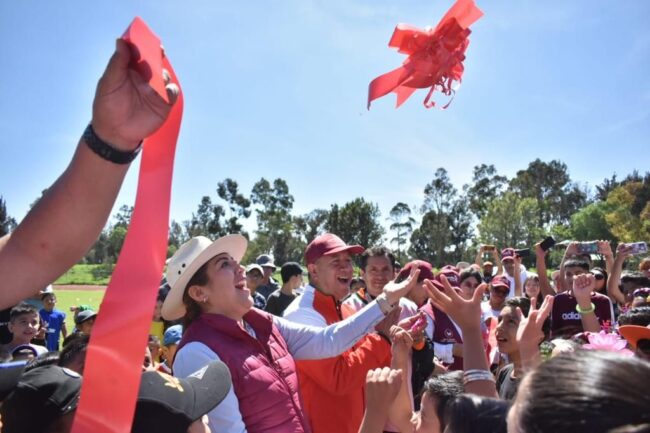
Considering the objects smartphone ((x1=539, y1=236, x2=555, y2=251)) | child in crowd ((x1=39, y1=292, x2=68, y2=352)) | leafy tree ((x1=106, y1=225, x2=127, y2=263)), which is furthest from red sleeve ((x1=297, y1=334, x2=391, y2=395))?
leafy tree ((x1=106, y1=225, x2=127, y2=263))

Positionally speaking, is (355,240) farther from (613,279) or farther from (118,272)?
(118,272)

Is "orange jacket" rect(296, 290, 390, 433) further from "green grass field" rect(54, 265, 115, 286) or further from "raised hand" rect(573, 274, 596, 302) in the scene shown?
"green grass field" rect(54, 265, 115, 286)

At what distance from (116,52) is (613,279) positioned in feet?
22.6

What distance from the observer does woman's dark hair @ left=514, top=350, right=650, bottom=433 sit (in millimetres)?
866

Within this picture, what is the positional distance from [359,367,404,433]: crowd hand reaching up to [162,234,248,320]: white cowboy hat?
1.00m

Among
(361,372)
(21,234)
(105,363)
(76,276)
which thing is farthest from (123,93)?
(76,276)

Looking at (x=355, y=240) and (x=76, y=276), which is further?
(x=355, y=240)

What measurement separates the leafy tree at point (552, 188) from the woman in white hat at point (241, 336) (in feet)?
239

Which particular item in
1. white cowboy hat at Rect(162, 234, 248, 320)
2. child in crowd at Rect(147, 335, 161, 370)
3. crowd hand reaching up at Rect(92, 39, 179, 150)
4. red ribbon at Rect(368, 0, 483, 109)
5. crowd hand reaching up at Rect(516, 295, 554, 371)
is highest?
red ribbon at Rect(368, 0, 483, 109)

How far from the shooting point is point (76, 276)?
46719mm

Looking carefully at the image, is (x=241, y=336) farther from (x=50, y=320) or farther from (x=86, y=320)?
(x=50, y=320)

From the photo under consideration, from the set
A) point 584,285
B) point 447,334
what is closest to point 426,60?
point 584,285

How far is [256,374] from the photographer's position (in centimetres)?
200

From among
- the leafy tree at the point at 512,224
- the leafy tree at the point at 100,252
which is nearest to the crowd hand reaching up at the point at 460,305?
the leafy tree at the point at 512,224
